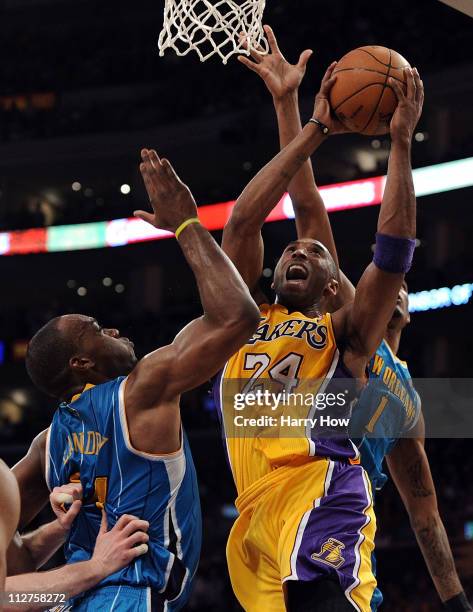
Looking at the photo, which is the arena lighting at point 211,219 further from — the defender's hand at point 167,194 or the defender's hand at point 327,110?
the defender's hand at point 167,194

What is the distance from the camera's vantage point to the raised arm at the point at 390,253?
11.5 ft

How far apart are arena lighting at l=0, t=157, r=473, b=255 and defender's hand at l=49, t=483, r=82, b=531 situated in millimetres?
11067

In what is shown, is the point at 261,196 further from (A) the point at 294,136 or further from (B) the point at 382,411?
(B) the point at 382,411

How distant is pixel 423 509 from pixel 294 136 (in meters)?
1.80

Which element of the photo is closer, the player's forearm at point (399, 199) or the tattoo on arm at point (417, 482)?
the player's forearm at point (399, 199)

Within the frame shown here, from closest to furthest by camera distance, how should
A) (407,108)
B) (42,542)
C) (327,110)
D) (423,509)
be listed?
(42,542) < (407,108) < (327,110) < (423,509)

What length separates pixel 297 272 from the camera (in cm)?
380

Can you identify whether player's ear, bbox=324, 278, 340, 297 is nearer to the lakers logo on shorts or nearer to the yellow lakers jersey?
the yellow lakers jersey

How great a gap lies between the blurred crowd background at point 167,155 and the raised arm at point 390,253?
10.9 meters

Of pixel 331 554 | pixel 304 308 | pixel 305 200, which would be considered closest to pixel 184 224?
pixel 304 308

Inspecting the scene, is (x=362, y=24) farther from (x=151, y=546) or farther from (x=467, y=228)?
(x=151, y=546)

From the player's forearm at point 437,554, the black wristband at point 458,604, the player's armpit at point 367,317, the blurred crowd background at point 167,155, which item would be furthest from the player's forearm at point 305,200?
the blurred crowd background at point 167,155

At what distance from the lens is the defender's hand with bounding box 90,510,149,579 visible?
2826 millimetres

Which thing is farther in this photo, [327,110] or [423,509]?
[423,509]
